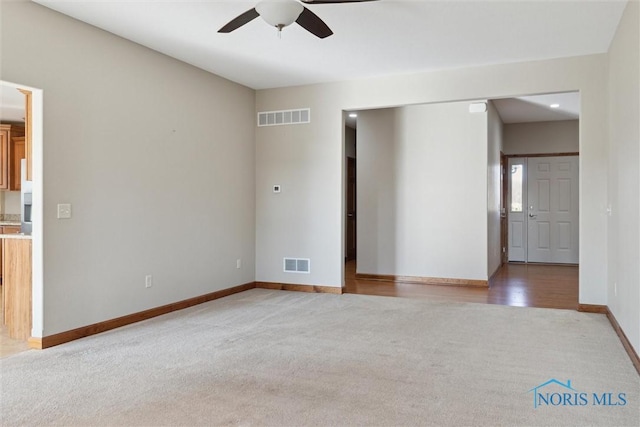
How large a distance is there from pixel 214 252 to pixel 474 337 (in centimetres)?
Result: 309

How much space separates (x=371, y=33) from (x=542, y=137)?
619 centimetres

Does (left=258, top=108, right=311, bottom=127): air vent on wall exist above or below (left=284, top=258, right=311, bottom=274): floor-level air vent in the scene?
above

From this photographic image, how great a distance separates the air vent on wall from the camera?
6.12 meters

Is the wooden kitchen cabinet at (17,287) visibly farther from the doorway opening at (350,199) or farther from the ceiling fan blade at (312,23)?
the doorway opening at (350,199)

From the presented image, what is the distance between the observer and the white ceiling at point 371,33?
3.65 meters

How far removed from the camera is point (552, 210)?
9.16 meters

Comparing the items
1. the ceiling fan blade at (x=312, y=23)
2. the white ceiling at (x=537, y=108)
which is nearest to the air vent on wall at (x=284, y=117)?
the white ceiling at (x=537, y=108)

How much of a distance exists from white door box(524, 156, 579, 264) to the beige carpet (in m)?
4.83

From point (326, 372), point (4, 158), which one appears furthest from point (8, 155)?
point (326, 372)

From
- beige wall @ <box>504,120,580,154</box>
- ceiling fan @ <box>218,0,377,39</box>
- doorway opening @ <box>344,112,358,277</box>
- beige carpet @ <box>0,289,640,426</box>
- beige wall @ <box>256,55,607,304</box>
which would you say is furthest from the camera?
doorway opening @ <box>344,112,358,277</box>

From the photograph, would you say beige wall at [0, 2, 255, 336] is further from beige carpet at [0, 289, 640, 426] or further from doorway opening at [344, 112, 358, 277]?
doorway opening at [344, 112, 358, 277]

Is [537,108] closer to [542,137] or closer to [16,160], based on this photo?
[542,137]

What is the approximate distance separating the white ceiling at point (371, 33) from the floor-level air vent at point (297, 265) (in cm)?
236

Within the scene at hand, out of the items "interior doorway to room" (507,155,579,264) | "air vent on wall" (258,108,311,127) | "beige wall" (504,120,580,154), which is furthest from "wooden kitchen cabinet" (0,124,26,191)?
"interior doorway to room" (507,155,579,264)
